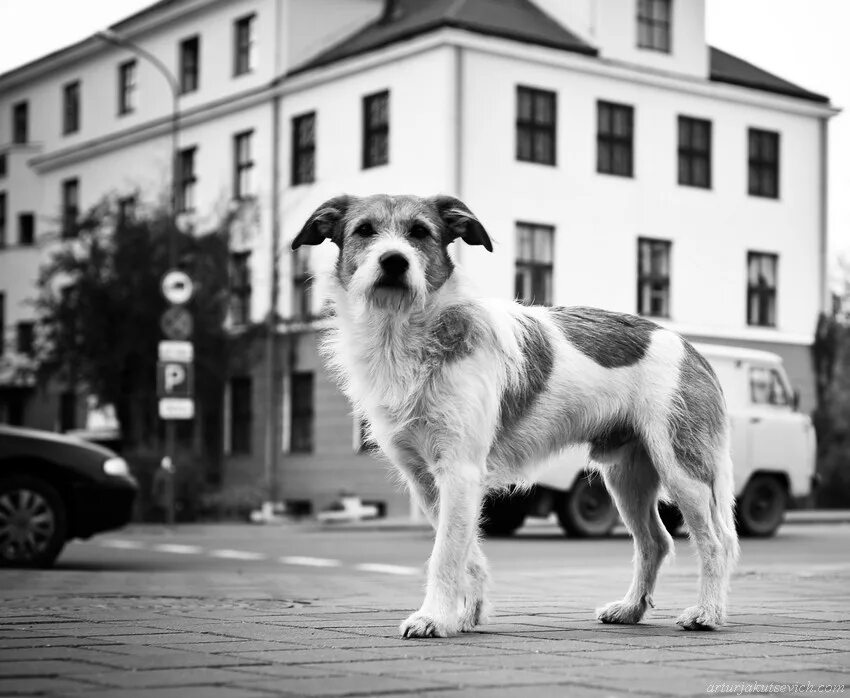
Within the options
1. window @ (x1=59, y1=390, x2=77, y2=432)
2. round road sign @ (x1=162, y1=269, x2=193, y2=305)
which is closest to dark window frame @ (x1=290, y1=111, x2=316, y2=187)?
round road sign @ (x1=162, y1=269, x2=193, y2=305)

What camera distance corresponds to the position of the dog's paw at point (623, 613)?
699cm

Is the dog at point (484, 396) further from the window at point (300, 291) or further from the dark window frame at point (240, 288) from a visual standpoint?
the window at point (300, 291)

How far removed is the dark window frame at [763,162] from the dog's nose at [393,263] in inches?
1295

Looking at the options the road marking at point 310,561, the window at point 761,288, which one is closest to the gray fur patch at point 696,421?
the road marking at point 310,561

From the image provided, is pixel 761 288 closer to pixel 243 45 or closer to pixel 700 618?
pixel 243 45

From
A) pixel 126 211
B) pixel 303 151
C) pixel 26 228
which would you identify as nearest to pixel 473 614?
pixel 126 211

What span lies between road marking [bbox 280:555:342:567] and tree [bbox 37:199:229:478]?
17.1 meters

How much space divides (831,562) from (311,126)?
22.9 meters

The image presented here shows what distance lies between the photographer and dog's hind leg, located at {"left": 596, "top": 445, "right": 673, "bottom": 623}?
7.14 meters

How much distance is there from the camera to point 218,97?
128ft

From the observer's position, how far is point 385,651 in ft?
18.5

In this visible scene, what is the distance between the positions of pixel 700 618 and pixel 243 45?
111 ft

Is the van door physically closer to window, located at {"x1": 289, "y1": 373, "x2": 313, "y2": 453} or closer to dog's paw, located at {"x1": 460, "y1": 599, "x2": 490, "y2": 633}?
dog's paw, located at {"x1": 460, "y1": 599, "x2": 490, "y2": 633}

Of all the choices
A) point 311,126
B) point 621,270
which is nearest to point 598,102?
point 621,270
